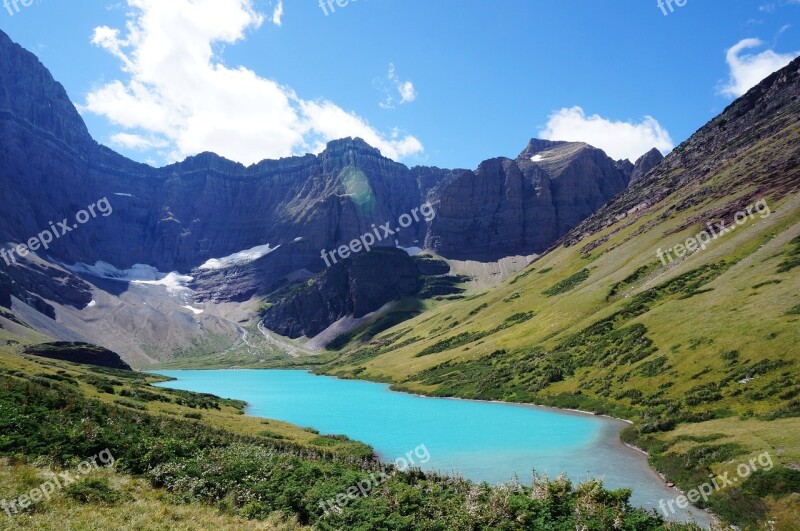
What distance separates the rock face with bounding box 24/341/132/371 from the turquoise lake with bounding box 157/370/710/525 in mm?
87618

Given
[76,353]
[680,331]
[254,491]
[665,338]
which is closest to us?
[254,491]

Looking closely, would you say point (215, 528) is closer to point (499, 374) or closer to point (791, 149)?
point (499, 374)

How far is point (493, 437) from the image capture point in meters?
55.8

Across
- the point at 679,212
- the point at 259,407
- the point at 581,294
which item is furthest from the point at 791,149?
the point at 259,407

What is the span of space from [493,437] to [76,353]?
154 m

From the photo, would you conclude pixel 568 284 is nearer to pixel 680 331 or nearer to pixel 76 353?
pixel 680 331

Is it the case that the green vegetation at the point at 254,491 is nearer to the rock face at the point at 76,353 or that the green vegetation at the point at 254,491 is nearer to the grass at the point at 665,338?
the grass at the point at 665,338

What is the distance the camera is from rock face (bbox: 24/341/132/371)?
14325 cm

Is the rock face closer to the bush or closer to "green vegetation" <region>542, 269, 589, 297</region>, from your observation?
the bush

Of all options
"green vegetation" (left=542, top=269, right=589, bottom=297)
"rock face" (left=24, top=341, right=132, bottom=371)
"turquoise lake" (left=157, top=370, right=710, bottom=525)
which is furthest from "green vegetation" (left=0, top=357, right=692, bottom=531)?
"rock face" (left=24, top=341, right=132, bottom=371)

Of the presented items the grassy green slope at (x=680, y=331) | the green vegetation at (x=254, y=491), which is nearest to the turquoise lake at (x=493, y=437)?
the grassy green slope at (x=680, y=331)

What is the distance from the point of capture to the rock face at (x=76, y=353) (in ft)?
470

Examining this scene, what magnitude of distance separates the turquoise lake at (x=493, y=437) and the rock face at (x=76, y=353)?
87.6m

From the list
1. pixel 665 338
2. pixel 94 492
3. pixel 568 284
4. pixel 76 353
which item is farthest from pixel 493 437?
pixel 76 353
